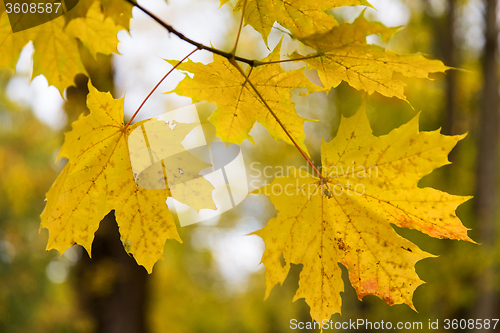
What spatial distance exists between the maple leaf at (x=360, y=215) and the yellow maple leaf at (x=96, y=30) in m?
0.76

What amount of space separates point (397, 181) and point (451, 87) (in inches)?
207

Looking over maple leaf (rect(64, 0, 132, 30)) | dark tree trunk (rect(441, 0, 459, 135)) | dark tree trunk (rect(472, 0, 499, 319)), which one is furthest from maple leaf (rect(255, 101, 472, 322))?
dark tree trunk (rect(441, 0, 459, 135))

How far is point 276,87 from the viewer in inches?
34.0

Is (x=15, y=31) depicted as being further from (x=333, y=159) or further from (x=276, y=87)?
(x=333, y=159)

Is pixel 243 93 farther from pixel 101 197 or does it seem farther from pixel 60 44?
pixel 60 44

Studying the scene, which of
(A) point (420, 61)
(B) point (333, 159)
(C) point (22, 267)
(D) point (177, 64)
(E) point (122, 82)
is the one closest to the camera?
(A) point (420, 61)

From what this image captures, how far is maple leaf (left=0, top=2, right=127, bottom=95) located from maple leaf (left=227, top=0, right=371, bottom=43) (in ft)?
1.77

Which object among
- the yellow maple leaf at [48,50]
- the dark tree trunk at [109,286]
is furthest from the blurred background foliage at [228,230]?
the yellow maple leaf at [48,50]

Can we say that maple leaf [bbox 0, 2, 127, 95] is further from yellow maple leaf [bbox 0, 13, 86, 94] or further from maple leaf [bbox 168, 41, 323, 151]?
maple leaf [bbox 168, 41, 323, 151]

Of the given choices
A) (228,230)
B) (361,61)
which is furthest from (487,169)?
(228,230)

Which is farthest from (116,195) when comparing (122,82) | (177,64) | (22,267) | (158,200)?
(22,267)

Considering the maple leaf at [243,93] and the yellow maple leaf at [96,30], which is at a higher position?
the yellow maple leaf at [96,30]

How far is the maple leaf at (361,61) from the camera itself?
1.92ft

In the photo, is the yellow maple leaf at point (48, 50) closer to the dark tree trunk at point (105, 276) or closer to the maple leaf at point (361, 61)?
the maple leaf at point (361, 61)
